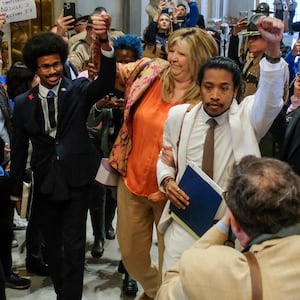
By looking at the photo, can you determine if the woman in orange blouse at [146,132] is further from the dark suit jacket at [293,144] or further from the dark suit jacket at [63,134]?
the dark suit jacket at [293,144]

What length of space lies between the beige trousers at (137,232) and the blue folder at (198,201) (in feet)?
1.50

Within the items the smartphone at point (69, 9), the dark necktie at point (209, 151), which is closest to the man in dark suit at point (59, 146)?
the dark necktie at point (209, 151)

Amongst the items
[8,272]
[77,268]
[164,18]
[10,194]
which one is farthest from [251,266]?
[164,18]

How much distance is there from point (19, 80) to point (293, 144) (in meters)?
1.98

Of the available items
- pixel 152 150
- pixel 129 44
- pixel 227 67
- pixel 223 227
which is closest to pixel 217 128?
pixel 227 67

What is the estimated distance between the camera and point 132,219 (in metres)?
2.94

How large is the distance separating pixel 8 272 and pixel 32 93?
1.21 metres

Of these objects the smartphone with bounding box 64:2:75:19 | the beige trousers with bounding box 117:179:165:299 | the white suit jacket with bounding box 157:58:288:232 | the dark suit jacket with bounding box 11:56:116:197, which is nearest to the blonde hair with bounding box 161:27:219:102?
the white suit jacket with bounding box 157:58:288:232

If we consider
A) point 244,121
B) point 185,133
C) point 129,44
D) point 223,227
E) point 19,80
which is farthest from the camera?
point 19,80

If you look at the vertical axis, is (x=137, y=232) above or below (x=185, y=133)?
below

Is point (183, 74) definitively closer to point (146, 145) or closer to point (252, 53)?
point (146, 145)

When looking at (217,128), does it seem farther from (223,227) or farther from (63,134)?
(63,134)

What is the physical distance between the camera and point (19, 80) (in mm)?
3672

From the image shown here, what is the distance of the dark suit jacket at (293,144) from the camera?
7.75 ft
